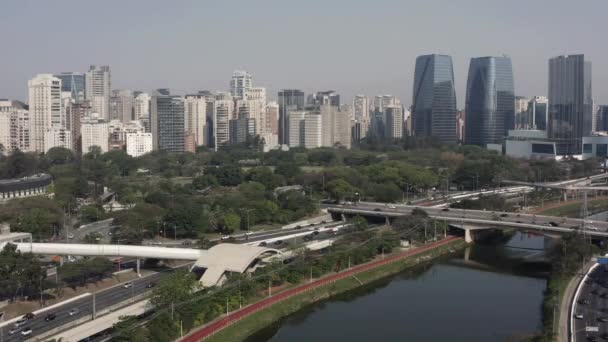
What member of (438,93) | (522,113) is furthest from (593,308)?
(522,113)

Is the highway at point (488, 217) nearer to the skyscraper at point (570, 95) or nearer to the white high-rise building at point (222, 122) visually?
the white high-rise building at point (222, 122)

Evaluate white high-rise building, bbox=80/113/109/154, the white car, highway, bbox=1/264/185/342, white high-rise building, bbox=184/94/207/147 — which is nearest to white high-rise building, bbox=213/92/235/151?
white high-rise building, bbox=184/94/207/147

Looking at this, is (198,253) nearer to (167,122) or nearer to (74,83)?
(167,122)

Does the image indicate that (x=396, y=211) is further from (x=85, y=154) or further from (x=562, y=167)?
(x=85, y=154)

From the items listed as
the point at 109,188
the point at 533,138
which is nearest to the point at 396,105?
the point at 533,138

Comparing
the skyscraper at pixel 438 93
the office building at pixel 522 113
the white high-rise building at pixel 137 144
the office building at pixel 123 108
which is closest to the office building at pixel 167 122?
the white high-rise building at pixel 137 144
